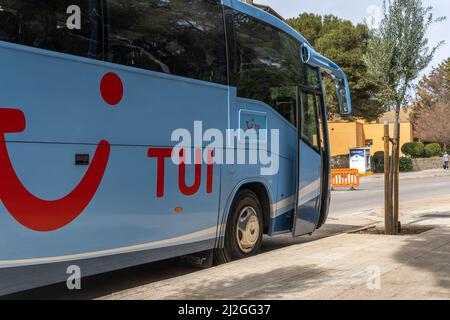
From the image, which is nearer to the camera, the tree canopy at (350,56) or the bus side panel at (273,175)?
the bus side panel at (273,175)

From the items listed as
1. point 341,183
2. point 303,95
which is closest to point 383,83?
point 303,95

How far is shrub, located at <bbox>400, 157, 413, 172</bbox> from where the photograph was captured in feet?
151

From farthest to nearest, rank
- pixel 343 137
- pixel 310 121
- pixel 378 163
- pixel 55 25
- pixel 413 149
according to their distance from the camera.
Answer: pixel 413 149 → pixel 343 137 → pixel 378 163 → pixel 310 121 → pixel 55 25

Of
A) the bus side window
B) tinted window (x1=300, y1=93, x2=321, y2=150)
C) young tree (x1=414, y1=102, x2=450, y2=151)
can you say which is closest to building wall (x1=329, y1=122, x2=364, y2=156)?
young tree (x1=414, y1=102, x2=450, y2=151)

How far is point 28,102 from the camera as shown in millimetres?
4707

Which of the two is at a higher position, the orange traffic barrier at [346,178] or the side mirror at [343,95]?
the side mirror at [343,95]

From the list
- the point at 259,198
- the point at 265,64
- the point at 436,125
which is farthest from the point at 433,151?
the point at 265,64

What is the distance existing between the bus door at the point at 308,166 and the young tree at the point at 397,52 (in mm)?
1741

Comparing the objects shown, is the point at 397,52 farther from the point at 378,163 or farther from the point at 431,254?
the point at 378,163

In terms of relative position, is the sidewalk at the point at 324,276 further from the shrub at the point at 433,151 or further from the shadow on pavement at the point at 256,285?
the shrub at the point at 433,151

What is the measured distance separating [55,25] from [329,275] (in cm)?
398

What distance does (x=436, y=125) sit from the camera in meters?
57.8

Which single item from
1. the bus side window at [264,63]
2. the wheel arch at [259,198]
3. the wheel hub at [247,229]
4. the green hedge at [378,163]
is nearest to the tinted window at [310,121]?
the bus side window at [264,63]

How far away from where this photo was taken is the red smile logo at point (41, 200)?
4.54 meters
